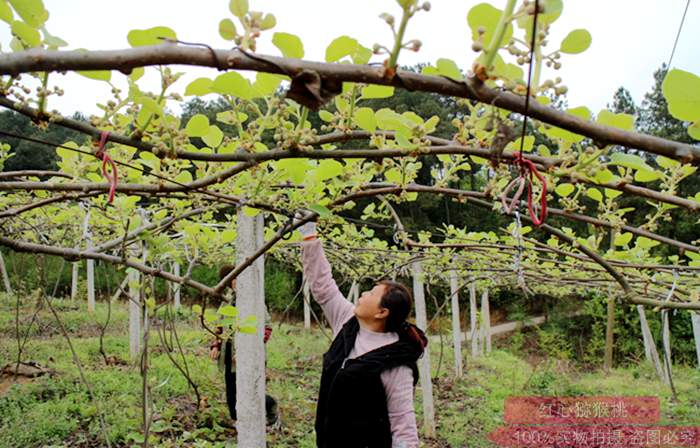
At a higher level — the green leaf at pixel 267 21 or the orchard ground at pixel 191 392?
the green leaf at pixel 267 21

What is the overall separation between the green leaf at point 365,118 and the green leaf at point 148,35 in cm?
35

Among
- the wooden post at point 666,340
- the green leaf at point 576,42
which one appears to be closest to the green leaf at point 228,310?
the green leaf at point 576,42

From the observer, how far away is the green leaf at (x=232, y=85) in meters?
0.77

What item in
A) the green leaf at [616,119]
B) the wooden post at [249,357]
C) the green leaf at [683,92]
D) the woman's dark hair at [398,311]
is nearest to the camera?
the green leaf at [683,92]

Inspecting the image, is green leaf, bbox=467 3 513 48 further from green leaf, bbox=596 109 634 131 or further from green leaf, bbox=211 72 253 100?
green leaf, bbox=211 72 253 100

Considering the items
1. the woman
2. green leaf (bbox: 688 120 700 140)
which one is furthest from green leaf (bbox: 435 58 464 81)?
the woman

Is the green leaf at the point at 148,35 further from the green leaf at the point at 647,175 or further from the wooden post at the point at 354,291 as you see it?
the wooden post at the point at 354,291

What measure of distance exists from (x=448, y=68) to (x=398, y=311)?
1610 millimetres

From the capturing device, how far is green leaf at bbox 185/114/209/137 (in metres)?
0.97

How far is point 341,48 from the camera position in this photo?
766mm

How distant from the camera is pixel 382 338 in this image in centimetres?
216

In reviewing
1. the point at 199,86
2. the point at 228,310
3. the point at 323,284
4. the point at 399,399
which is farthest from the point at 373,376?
the point at 199,86

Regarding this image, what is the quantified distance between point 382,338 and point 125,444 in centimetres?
333

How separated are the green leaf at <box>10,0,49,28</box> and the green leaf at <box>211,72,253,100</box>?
0.23m
